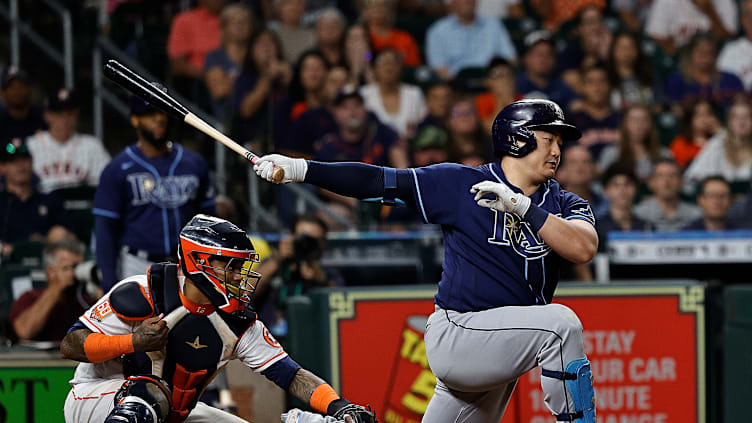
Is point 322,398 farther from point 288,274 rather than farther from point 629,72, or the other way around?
point 629,72

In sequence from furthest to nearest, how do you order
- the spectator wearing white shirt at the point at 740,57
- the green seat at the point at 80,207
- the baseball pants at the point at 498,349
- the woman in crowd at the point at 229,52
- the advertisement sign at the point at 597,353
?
the spectator wearing white shirt at the point at 740,57, the woman in crowd at the point at 229,52, the green seat at the point at 80,207, the advertisement sign at the point at 597,353, the baseball pants at the point at 498,349

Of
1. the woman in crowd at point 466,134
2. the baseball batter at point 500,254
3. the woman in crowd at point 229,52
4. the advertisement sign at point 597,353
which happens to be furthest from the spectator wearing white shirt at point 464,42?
the baseball batter at point 500,254

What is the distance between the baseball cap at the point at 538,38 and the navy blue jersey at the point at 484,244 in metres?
5.81

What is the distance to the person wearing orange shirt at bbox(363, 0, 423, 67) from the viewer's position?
32.9ft

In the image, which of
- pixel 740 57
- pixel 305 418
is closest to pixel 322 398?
pixel 305 418

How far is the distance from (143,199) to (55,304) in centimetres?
92

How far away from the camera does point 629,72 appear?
986cm

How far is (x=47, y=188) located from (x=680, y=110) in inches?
231

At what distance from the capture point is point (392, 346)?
20.3ft

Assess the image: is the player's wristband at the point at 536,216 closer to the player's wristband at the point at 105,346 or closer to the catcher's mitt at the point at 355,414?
the catcher's mitt at the point at 355,414

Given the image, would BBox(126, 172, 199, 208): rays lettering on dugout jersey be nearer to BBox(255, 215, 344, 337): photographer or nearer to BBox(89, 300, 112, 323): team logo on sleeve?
BBox(255, 215, 344, 337): photographer

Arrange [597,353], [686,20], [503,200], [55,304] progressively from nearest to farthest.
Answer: [503,200] < [55,304] < [597,353] < [686,20]

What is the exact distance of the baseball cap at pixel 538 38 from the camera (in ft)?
31.8

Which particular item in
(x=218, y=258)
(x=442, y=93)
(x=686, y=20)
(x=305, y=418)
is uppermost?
(x=686, y=20)
